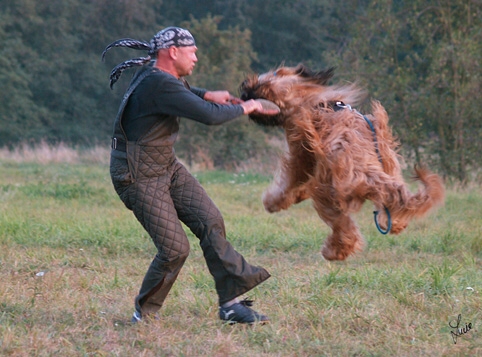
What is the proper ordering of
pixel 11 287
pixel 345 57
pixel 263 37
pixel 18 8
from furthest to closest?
pixel 263 37, pixel 18 8, pixel 345 57, pixel 11 287

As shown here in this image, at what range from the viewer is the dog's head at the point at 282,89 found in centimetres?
524

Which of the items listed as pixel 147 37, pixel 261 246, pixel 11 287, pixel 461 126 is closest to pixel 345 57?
pixel 461 126

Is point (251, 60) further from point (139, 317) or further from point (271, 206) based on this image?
point (139, 317)

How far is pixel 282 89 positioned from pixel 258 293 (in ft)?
5.07

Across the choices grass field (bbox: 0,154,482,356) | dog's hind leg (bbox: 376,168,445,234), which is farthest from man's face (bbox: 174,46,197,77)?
grass field (bbox: 0,154,482,356)

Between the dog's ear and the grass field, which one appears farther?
the dog's ear

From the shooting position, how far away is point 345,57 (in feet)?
54.1

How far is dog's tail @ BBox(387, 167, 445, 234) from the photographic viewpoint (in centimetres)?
495

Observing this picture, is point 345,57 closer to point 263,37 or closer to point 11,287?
point 11,287

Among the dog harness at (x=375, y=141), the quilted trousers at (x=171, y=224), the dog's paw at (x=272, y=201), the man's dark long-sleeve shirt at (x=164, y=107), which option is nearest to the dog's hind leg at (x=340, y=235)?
the dog harness at (x=375, y=141)

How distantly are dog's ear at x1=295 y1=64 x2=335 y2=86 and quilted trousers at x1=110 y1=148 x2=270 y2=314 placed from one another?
1121mm

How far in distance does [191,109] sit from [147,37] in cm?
2835

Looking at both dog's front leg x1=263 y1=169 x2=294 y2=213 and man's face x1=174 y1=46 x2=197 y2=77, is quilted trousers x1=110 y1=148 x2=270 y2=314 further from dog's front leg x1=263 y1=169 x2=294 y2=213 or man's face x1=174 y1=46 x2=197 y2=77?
dog's front leg x1=263 y1=169 x2=294 y2=213

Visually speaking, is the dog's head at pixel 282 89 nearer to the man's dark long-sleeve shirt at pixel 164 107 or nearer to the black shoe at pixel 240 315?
the man's dark long-sleeve shirt at pixel 164 107
